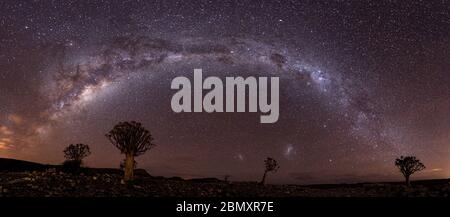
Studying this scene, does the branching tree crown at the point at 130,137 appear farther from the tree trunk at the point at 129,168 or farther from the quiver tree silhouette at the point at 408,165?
the quiver tree silhouette at the point at 408,165

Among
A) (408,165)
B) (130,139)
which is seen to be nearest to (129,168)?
(130,139)

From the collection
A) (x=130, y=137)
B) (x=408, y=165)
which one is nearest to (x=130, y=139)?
(x=130, y=137)

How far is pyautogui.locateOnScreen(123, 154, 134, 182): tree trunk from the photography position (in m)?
26.3

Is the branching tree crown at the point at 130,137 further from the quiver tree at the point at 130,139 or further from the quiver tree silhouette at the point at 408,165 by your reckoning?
the quiver tree silhouette at the point at 408,165

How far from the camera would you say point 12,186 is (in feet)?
65.2

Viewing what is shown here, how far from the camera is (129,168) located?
2697 cm

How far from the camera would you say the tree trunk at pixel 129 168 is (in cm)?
2627

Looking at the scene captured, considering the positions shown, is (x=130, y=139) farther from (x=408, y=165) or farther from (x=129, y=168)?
(x=408, y=165)

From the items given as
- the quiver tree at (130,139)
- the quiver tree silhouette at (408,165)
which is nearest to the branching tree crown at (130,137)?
the quiver tree at (130,139)

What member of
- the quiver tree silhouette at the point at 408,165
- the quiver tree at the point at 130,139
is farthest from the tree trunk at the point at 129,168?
the quiver tree silhouette at the point at 408,165
